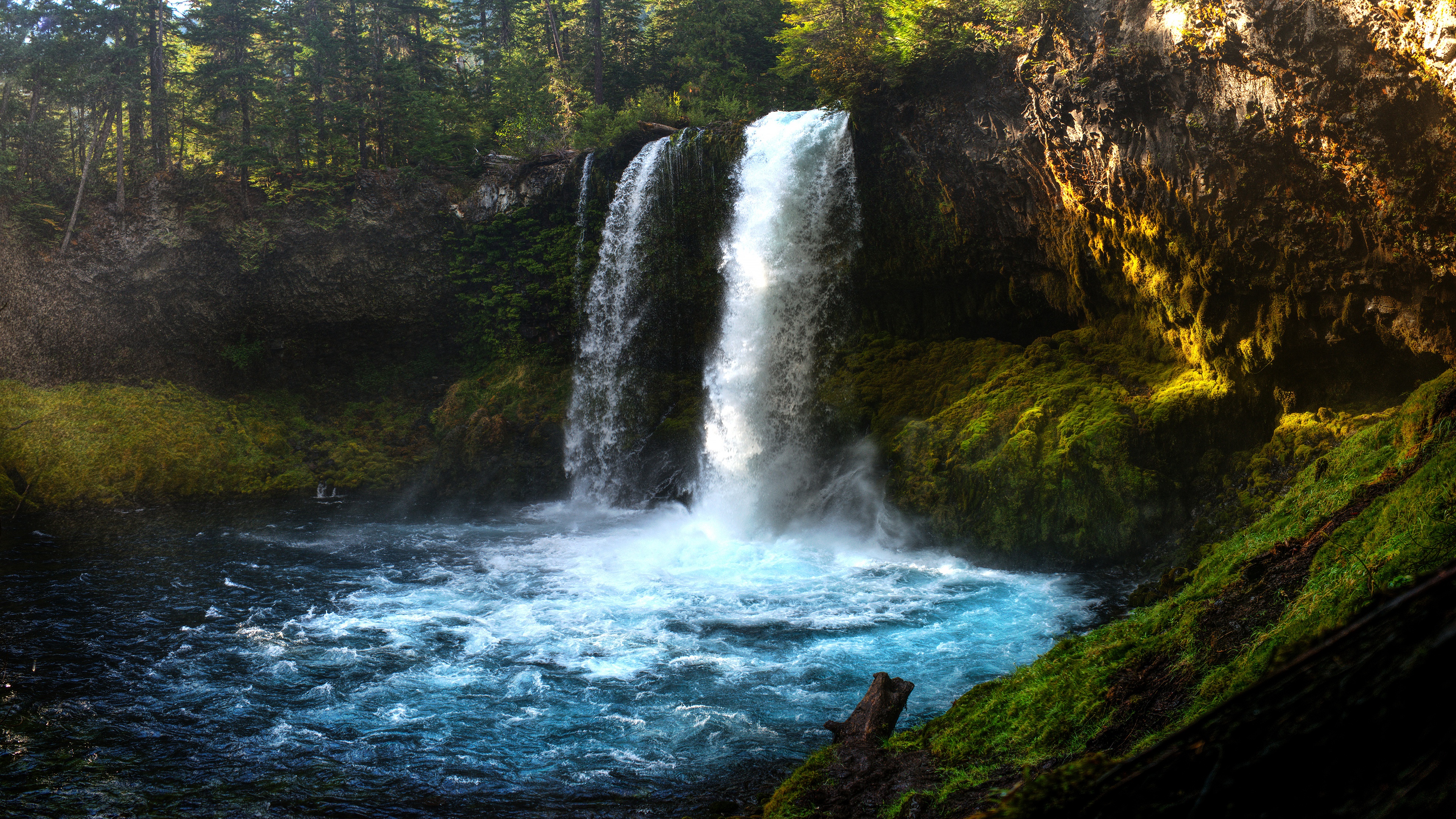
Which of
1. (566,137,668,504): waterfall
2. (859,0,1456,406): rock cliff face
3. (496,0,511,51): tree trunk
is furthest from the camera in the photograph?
(496,0,511,51): tree trunk

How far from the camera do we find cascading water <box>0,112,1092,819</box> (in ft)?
23.2

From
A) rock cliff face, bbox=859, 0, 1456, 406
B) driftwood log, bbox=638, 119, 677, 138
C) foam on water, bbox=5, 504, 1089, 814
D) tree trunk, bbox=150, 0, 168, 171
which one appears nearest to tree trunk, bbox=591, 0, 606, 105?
driftwood log, bbox=638, 119, 677, 138

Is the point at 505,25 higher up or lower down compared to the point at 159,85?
higher up

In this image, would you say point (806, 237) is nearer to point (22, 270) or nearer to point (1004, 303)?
point (1004, 303)

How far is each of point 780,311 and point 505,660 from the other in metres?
10.0

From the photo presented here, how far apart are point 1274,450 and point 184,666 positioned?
1442 cm

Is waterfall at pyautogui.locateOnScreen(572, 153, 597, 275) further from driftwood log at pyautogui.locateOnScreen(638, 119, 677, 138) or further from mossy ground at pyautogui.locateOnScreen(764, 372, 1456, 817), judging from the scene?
mossy ground at pyautogui.locateOnScreen(764, 372, 1456, 817)

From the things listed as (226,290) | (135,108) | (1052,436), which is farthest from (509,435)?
(135,108)

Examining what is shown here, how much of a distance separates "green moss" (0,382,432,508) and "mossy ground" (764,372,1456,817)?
18830 mm

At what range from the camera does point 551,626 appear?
11047 mm

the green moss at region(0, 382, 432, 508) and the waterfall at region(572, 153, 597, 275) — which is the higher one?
the waterfall at region(572, 153, 597, 275)

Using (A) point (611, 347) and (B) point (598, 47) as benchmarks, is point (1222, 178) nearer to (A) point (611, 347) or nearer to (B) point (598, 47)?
(A) point (611, 347)

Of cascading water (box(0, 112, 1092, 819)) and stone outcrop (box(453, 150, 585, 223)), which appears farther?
stone outcrop (box(453, 150, 585, 223))

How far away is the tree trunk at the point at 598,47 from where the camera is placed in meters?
28.4
